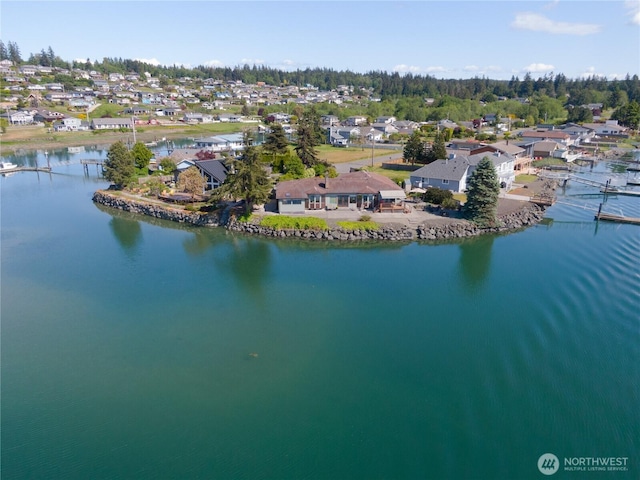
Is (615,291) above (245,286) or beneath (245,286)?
above

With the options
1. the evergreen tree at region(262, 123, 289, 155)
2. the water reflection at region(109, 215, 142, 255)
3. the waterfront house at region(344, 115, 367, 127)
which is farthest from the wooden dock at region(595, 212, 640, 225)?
the waterfront house at region(344, 115, 367, 127)

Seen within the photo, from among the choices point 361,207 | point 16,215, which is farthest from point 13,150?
point 361,207

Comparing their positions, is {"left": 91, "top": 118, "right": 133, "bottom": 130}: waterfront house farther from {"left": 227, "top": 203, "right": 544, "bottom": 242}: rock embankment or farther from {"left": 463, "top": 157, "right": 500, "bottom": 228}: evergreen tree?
{"left": 463, "top": 157, "right": 500, "bottom": 228}: evergreen tree

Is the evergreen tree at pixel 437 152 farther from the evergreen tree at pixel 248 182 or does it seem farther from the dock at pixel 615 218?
the evergreen tree at pixel 248 182

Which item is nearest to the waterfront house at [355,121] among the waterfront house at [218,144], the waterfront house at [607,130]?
the waterfront house at [218,144]

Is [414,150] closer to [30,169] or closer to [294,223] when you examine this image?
[294,223]

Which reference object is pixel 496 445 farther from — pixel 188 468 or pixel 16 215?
pixel 16 215
